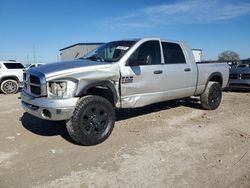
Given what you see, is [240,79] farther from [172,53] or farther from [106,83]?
[106,83]

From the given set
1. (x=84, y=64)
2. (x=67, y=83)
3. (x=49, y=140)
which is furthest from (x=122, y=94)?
(x=49, y=140)

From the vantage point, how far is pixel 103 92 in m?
4.96

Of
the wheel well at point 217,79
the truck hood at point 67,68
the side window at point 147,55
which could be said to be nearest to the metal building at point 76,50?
the wheel well at point 217,79

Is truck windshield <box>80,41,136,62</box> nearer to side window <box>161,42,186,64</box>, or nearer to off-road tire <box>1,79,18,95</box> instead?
side window <box>161,42,186,64</box>

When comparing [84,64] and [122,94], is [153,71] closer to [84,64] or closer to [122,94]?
[122,94]

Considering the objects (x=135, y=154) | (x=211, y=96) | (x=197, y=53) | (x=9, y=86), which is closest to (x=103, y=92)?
(x=135, y=154)

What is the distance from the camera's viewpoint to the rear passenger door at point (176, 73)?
6078 mm

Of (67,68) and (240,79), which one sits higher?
(67,68)

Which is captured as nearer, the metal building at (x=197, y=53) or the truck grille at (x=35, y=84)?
the truck grille at (x=35, y=84)

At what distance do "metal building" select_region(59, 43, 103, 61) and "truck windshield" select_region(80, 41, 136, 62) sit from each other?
75.6 feet

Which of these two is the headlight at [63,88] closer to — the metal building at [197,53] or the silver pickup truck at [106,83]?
the silver pickup truck at [106,83]

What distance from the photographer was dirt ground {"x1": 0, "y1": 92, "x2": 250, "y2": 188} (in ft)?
11.3

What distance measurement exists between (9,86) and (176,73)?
9655mm

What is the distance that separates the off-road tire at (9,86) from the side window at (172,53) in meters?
9.41
